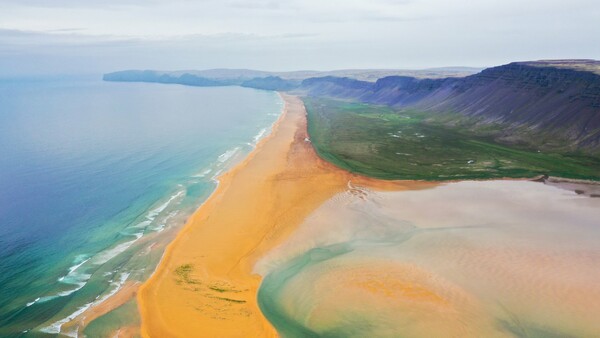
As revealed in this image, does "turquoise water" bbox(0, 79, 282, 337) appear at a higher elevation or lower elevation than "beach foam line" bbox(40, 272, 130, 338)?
higher

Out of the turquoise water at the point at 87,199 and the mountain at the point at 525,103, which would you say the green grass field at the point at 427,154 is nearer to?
the mountain at the point at 525,103

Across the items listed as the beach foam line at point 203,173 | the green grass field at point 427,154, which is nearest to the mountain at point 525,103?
the green grass field at point 427,154

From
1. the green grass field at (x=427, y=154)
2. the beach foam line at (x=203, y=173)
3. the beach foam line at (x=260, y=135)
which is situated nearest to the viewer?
the green grass field at (x=427, y=154)

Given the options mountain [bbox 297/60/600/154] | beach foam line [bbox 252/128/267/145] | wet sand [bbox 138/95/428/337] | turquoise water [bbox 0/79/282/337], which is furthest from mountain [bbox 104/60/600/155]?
turquoise water [bbox 0/79/282/337]

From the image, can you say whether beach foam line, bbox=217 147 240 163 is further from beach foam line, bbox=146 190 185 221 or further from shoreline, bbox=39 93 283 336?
beach foam line, bbox=146 190 185 221

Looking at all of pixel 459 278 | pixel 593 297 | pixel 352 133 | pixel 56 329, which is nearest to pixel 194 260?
pixel 56 329

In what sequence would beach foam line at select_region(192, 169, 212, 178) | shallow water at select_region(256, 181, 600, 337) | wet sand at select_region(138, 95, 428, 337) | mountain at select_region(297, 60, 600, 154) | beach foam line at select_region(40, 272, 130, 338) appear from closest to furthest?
beach foam line at select_region(40, 272, 130, 338), shallow water at select_region(256, 181, 600, 337), wet sand at select_region(138, 95, 428, 337), beach foam line at select_region(192, 169, 212, 178), mountain at select_region(297, 60, 600, 154)
